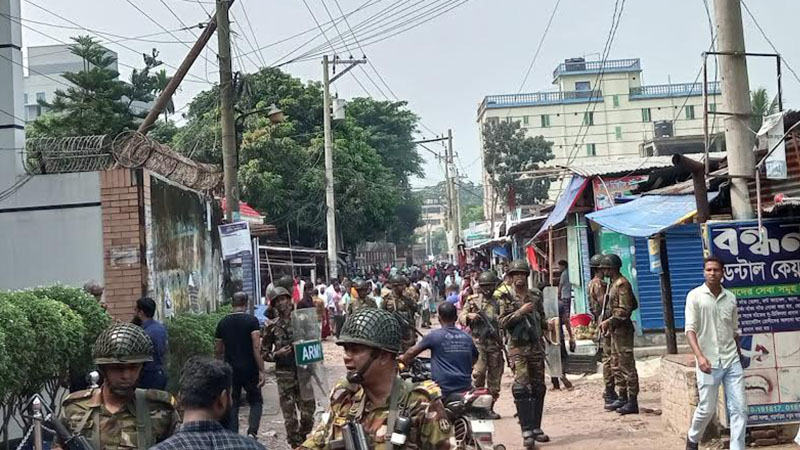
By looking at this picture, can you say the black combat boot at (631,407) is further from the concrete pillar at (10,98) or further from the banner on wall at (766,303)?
the concrete pillar at (10,98)

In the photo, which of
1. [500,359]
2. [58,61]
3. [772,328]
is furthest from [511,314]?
[58,61]

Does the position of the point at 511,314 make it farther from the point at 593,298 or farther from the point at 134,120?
the point at 134,120

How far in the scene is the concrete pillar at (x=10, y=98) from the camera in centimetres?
961

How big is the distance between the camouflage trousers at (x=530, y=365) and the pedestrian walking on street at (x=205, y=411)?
5974 mm

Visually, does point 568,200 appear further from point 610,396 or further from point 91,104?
point 91,104

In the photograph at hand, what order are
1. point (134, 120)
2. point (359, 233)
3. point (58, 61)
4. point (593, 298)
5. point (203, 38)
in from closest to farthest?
point (593, 298) < point (203, 38) < point (134, 120) < point (359, 233) < point (58, 61)

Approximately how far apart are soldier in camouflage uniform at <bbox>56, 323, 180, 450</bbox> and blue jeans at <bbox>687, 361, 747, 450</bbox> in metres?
4.44

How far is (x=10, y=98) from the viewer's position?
962 cm

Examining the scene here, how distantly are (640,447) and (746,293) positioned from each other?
1893 mm

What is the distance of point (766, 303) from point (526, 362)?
2.37 m

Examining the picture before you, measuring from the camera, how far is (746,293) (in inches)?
299

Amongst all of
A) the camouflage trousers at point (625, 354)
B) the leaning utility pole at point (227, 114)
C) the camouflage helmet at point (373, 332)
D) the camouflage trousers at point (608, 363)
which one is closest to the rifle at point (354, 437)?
the camouflage helmet at point (373, 332)

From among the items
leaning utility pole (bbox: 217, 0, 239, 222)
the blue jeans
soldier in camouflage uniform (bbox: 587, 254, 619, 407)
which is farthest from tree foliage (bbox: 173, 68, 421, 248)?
the blue jeans

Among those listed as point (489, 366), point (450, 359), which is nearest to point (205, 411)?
point (450, 359)
